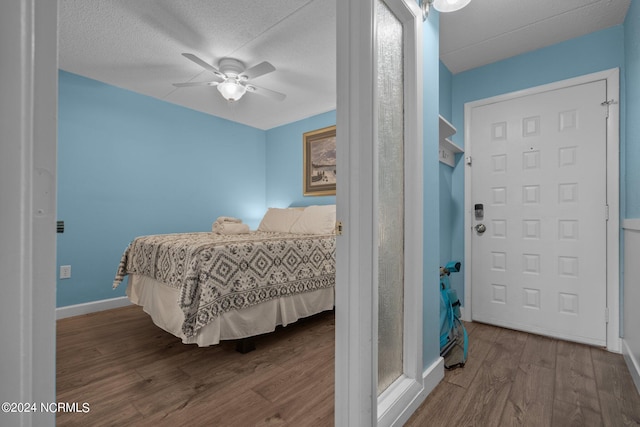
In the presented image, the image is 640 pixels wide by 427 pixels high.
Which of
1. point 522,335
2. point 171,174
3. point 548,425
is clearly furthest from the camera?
point 171,174

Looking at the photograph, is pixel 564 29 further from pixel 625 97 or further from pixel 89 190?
pixel 89 190

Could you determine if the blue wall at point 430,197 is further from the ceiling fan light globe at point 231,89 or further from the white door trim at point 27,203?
the ceiling fan light globe at point 231,89

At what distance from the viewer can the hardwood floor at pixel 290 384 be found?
1.40 meters

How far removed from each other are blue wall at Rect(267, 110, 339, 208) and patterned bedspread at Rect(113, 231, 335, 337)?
1.52 metres

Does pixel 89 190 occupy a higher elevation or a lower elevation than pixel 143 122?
lower

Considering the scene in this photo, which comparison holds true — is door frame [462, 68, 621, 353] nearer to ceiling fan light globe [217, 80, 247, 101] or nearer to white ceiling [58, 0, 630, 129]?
white ceiling [58, 0, 630, 129]

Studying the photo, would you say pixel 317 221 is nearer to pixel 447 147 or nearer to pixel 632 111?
pixel 447 147

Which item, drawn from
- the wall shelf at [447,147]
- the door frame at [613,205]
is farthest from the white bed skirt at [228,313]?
the door frame at [613,205]

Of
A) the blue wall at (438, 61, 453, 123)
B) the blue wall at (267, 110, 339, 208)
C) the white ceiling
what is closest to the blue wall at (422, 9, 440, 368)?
the white ceiling

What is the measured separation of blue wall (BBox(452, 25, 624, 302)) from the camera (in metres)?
2.17

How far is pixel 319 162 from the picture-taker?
3.97 m

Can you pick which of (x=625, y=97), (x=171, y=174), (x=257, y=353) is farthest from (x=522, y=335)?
(x=171, y=174)

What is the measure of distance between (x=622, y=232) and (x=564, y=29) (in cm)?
159

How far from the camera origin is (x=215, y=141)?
4.01 metres
